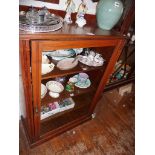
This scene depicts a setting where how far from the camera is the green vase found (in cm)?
112

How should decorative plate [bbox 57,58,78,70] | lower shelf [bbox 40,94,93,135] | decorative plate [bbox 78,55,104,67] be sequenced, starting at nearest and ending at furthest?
decorative plate [bbox 57,58,78,70]
decorative plate [bbox 78,55,104,67]
lower shelf [bbox 40,94,93,135]

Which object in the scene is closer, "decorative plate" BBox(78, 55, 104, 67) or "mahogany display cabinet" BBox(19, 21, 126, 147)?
"mahogany display cabinet" BBox(19, 21, 126, 147)

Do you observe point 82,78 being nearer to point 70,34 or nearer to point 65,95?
point 65,95

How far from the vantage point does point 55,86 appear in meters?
1.42

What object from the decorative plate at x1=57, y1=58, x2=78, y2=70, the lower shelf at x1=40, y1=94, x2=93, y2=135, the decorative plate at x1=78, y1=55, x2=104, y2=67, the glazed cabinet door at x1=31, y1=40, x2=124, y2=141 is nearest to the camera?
the glazed cabinet door at x1=31, y1=40, x2=124, y2=141

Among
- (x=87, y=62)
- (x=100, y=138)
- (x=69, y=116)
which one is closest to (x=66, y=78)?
(x=87, y=62)

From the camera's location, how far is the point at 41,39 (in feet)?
2.72

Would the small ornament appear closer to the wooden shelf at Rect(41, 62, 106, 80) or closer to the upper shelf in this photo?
the wooden shelf at Rect(41, 62, 106, 80)

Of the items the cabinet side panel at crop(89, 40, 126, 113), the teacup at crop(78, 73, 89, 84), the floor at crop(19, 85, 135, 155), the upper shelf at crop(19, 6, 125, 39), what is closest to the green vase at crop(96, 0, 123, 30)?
the upper shelf at crop(19, 6, 125, 39)

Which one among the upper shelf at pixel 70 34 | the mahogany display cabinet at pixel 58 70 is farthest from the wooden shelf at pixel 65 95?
the upper shelf at pixel 70 34
